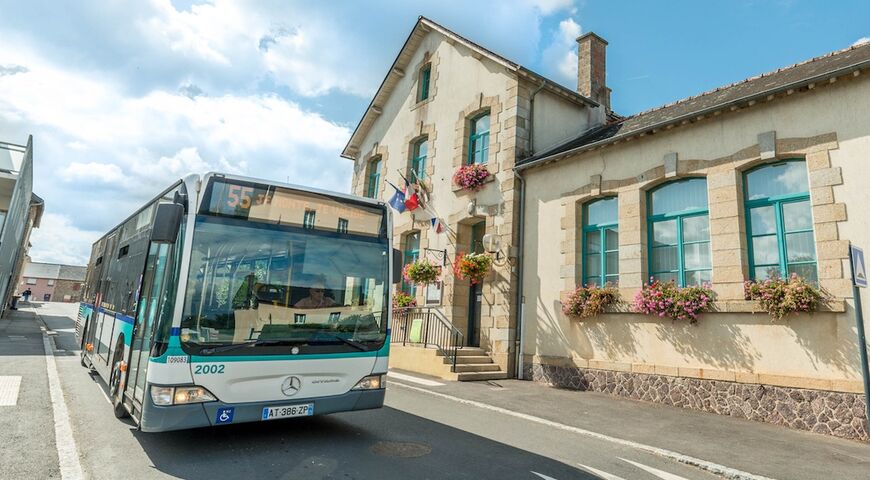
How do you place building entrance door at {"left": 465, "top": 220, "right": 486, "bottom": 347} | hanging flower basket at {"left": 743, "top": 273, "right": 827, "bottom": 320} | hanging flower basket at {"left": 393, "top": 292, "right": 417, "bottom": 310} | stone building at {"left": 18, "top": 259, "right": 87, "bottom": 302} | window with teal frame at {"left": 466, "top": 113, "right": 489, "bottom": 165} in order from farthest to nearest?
stone building at {"left": 18, "top": 259, "right": 87, "bottom": 302} < hanging flower basket at {"left": 393, "top": 292, "right": 417, "bottom": 310} < window with teal frame at {"left": 466, "top": 113, "right": 489, "bottom": 165} < building entrance door at {"left": 465, "top": 220, "right": 486, "bottom": 347} < hanging flower basket at {"left": 743, "top": 273, "right": 827, "bottom": 320}

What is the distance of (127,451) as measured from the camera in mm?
4520

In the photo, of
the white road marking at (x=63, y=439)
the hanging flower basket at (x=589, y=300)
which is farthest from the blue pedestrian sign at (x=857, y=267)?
the white road marking at (x=63, y=439)

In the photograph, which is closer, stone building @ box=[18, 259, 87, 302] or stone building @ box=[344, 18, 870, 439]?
stone building @ box=[344, 18, 870, 439]

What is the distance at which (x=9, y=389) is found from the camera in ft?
23.1

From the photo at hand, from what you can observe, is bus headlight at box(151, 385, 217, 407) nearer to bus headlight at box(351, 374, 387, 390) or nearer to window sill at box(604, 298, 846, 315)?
bus headlight at box(351, 374, 387, 390)

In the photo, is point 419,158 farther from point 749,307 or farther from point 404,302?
point 749,307

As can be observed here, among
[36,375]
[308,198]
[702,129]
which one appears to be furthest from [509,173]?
[36,375]

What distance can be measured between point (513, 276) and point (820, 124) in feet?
20.9

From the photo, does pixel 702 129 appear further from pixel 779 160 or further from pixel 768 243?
pixel 768 243

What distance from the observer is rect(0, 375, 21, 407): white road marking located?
245 inches

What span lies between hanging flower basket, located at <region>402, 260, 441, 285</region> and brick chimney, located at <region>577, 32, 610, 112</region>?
281 inches

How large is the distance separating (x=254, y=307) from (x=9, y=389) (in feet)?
17.4

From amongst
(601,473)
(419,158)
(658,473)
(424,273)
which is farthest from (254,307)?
(419,158)

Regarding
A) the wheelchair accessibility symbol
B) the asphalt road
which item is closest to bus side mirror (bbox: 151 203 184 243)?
the wheelchair accessibility symbol
